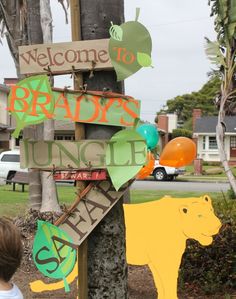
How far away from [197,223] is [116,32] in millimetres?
2203

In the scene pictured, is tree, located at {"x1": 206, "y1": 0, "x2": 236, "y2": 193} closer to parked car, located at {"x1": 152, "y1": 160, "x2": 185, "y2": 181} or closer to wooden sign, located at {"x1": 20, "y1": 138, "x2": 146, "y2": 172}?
wooden sign, located at {"x1": 20, "y1": 138, "x2": 146, "y2": 172}

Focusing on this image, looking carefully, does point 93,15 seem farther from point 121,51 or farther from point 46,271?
point 46,271

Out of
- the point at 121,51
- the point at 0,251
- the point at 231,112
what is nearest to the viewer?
the point at 0,251

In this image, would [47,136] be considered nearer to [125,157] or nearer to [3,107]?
[125,157]

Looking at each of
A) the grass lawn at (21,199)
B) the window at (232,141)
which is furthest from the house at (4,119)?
the grass lawn at (21,199)

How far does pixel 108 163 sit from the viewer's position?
3.07 metres

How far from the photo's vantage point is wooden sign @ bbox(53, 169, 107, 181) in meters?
3.11

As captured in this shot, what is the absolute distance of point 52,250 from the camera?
10.5 ft

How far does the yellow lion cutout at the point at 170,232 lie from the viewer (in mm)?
4637

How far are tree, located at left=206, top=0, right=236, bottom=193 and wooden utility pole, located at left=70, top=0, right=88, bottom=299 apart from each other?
5192 mm

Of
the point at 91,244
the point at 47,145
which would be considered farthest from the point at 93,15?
the point at 91,244

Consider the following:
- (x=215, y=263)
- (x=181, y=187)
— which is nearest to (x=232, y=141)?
(x=181, y=187)

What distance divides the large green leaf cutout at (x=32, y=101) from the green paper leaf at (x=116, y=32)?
447 mm

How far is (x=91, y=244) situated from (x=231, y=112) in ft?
20.0
